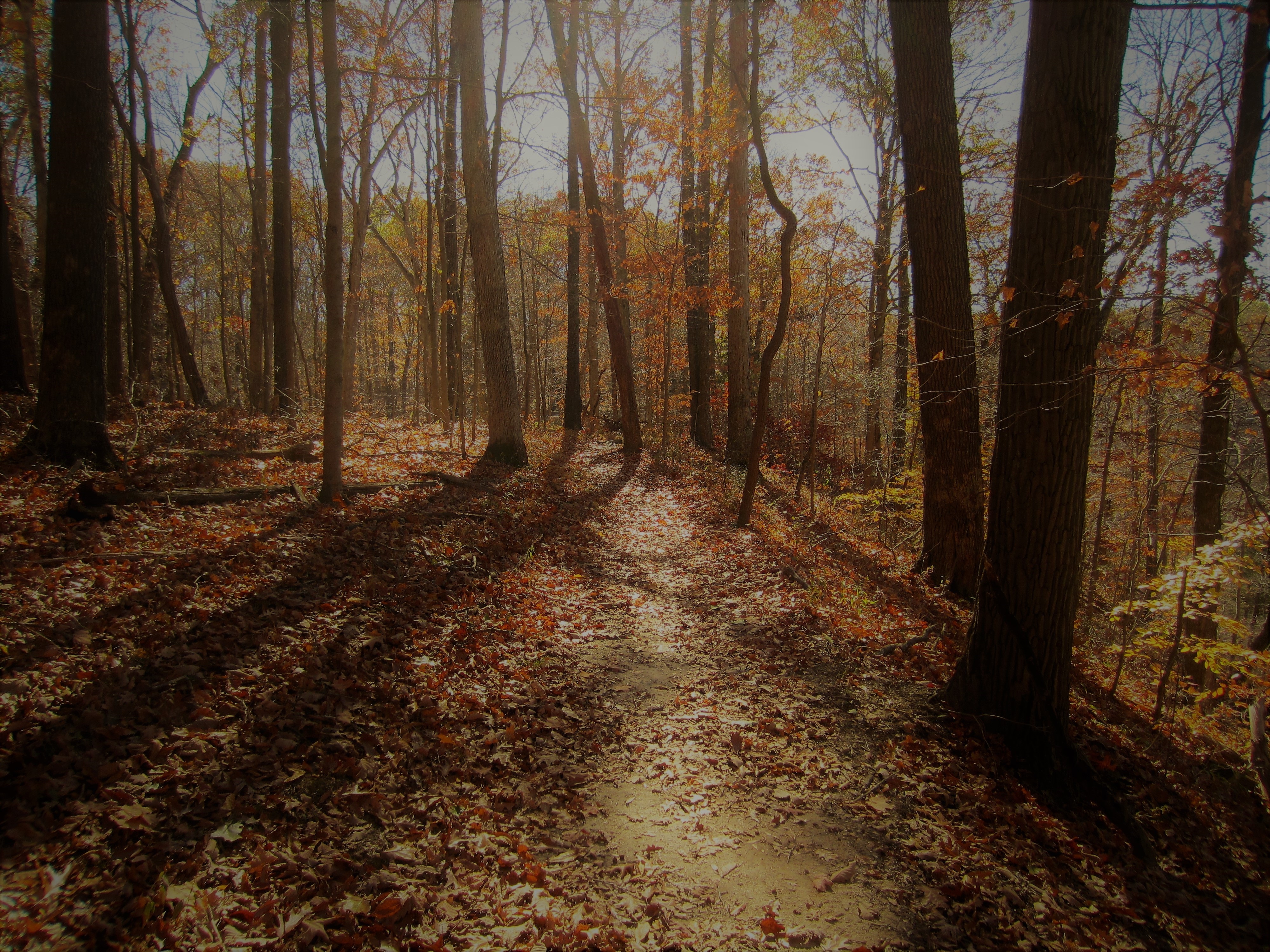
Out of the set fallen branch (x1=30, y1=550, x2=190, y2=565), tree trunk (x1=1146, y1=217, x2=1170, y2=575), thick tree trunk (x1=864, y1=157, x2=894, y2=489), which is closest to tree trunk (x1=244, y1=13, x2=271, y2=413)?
fallen branch (x1=30, y1=550, x2=190, y2=565)

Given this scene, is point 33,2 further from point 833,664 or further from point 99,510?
point 833,664

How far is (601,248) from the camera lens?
44.9 ft

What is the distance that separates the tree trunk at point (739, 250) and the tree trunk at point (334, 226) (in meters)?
6.64

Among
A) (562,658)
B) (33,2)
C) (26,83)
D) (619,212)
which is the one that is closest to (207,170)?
(26,83)

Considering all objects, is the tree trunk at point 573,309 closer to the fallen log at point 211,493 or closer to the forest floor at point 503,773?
the fallen log at point 211,493

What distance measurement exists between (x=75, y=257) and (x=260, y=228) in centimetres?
1094

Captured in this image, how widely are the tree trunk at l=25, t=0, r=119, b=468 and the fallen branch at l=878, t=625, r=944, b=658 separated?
832cm

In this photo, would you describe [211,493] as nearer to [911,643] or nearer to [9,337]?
[9,337]

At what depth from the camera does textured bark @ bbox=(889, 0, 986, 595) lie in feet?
19.4

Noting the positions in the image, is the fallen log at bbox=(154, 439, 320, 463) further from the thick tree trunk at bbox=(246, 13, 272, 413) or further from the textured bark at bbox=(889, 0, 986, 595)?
the textured bark at bbox=(889, 0, 986, 595)

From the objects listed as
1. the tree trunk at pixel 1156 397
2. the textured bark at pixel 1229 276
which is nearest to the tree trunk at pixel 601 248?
the tree trunk at pixel 1156 397

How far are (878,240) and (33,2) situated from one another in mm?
17975

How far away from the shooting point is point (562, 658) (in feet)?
16.5

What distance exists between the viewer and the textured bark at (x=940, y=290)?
5922 millimetres
